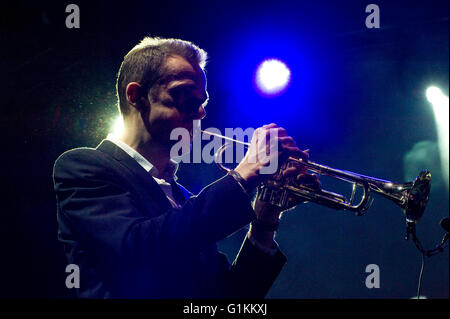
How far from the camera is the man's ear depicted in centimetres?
177

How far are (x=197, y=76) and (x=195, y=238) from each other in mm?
850

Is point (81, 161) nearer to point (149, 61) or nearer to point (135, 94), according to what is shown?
point (135, 94)

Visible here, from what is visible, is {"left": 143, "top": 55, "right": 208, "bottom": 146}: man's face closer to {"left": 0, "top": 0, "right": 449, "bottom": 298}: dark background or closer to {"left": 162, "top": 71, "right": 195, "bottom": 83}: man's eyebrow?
{"left": 162, "top": 71, "right": 195, "bottom": 83}: man's eyebrow

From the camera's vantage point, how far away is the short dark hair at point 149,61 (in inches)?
69.2

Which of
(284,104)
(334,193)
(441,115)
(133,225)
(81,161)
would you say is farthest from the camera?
(441,115)

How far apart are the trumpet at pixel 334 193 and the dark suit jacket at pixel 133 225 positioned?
58cm

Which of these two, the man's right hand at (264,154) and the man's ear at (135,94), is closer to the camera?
the man's right hand at (264,154)

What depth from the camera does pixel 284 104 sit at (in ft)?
16.2

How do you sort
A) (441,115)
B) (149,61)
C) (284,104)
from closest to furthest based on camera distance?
(149,61)
(284,104)
(441,115)

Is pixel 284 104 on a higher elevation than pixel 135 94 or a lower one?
higher

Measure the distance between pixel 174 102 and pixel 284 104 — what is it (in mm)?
3459

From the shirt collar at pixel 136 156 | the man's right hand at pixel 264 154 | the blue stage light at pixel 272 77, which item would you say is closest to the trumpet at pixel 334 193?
the man's right hand at pixel 264 154

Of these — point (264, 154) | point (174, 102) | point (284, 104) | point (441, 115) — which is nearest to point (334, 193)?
point (264, 154)

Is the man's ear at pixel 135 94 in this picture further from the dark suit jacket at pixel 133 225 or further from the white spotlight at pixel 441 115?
the white spotlight at pixel 441 115
